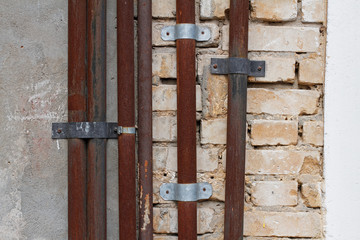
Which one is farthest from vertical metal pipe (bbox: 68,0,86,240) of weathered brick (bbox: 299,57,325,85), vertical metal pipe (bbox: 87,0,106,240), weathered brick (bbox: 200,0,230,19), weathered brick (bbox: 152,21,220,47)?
weathered brick (bbox: 299,57,325,85)

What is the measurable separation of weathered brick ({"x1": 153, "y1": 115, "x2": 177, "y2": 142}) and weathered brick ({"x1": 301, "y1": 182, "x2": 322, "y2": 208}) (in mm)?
467

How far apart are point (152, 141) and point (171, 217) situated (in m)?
0.26

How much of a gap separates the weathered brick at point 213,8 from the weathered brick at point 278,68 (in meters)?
0.18

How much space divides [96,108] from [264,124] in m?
0.55

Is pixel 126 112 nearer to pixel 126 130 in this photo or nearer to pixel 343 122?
pixel 126 130

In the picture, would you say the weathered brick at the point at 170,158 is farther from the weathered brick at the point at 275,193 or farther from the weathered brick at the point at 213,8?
the weathered brick at the point at 213,8

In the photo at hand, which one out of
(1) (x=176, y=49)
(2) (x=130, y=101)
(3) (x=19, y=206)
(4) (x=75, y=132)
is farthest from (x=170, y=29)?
(3) (x=19, y=206)

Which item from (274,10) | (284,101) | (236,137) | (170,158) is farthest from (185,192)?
(274,10)

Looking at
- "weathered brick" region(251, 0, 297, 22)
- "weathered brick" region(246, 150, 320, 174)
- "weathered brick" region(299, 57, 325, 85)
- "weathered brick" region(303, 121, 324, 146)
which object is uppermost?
"weathered brick" region(251, 0, 297, 22)

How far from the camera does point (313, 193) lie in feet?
4.44

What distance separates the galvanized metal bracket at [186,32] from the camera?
131cm

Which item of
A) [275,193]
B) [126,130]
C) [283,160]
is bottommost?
[275,193]

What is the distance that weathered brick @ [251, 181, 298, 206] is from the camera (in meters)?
1.36

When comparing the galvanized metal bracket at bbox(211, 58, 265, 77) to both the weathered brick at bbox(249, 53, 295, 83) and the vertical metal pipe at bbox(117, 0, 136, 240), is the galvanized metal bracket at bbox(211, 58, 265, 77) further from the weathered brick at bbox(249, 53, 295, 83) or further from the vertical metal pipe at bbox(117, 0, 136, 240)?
the vertical metal pipe at bbox(117, 0, 136, 240)
